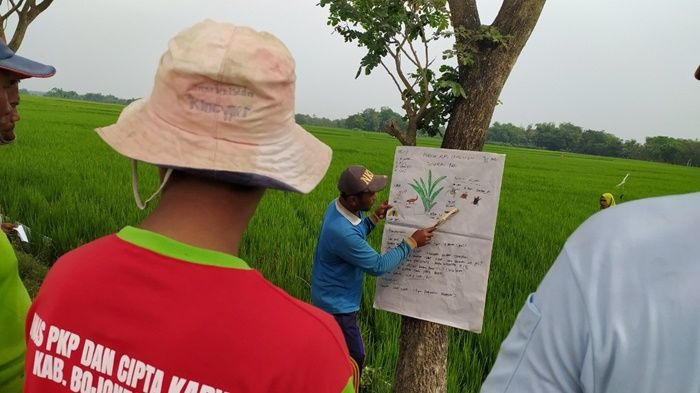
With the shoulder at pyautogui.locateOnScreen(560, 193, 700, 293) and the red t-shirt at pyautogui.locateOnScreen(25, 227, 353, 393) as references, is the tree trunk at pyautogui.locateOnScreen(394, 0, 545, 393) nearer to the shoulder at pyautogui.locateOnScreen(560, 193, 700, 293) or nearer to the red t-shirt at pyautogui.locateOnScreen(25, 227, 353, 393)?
the red t-shirt at pyautogui.locateOnScreen(25, 227, 353, 393)

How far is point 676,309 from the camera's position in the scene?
24.9 inches

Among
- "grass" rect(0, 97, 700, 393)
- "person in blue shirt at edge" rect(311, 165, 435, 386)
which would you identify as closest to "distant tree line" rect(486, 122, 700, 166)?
"grass" rect(0, 97, 700, 393)

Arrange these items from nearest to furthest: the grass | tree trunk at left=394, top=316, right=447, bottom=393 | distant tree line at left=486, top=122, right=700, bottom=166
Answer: tree trunk at left=394, top=316, right=447, bottom=393 < the grass < distant tree line at left=486, top=122, right=700, bottom=166

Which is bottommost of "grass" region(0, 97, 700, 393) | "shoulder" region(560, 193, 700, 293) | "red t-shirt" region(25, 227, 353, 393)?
"grass" region(0, 97, 700, 393)

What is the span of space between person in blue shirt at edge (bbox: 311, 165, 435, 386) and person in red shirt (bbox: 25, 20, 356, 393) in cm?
196

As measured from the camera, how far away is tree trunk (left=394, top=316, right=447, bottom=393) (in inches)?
111

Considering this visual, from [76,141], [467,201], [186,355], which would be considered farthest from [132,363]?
[76,141]

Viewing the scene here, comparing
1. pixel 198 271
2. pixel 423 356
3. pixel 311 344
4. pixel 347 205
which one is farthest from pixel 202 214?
pixel 347 205

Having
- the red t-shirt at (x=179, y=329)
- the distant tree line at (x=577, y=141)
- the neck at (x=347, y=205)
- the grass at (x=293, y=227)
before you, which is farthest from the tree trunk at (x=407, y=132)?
the distant tree line at (x=577, y=141)

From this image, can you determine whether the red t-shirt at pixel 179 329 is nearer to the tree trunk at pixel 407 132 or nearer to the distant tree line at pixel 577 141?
the tree trunk at pixel 407 132

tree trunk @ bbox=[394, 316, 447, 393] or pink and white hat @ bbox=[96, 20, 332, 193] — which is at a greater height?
pink and white hat @ bbox=[96, 20, 332, 193]

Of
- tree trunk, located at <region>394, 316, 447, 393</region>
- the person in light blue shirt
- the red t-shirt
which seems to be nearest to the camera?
the person in light blue shirt

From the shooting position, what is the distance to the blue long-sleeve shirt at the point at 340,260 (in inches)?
118

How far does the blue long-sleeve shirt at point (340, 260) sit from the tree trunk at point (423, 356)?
389 millimetres
